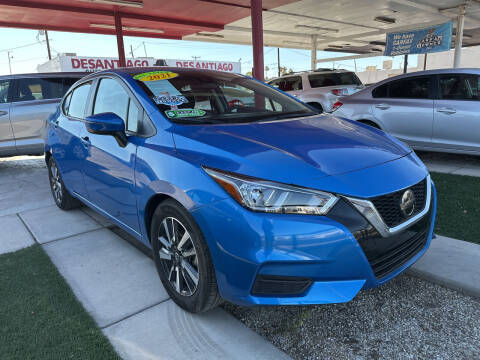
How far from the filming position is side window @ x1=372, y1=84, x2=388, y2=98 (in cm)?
657

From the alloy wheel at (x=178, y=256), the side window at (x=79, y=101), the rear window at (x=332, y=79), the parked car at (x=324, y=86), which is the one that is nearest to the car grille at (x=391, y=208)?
the alloy wheel at (x=178, y=256)

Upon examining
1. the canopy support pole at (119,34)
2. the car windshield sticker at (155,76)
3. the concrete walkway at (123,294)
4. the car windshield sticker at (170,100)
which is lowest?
the concrete walkway at (123,294)

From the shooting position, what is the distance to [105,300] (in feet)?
8.57

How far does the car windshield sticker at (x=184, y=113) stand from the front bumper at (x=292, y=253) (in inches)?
36.6

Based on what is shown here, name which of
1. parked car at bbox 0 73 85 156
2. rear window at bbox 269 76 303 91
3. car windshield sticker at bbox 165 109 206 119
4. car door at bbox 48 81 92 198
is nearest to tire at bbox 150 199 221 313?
car windshield sticker at bbox 165 109 206 119

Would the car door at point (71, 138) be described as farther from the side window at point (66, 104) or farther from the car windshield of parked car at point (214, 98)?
the car windshield of parked car at point (214, 98)

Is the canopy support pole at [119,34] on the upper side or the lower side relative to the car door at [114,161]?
upper

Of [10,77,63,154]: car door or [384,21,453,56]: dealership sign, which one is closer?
[10,77,63,154]: car door

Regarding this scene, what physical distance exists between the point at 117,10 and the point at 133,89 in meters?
10.6

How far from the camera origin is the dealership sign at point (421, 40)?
14562mm

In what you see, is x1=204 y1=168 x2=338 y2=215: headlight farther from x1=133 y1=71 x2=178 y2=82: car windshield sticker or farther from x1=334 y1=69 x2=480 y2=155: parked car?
x1=334 y1=69 x2=480 y2=155: parked car

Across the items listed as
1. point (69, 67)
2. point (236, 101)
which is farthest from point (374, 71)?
point (236, 101)

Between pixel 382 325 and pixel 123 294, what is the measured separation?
1761 mm

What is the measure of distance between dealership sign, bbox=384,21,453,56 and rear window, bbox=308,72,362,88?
22.2ft
